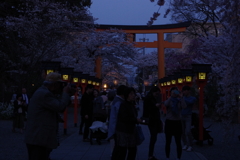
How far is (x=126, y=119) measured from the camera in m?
5.47

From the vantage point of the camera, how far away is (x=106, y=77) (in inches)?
1845

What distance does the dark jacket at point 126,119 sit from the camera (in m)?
5.48

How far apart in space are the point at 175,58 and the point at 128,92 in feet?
123

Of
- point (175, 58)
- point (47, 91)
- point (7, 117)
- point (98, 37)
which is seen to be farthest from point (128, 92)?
point (175, 58)

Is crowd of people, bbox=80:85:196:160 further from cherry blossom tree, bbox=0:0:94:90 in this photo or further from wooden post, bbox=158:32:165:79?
wooden post, bbox=158:32:165:79

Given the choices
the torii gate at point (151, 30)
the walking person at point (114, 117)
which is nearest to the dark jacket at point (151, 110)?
the walking person at point (114, 117)

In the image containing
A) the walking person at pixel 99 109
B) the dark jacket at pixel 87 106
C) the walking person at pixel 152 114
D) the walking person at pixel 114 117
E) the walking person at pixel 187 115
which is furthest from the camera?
the dark jacket at pixel 87 106

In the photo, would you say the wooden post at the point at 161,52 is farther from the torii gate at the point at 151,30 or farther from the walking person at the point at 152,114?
the walking person at the point at 152,114

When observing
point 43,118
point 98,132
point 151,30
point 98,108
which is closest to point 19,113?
point 98,108

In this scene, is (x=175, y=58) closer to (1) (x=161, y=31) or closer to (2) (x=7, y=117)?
(1) (x=161, y=31)

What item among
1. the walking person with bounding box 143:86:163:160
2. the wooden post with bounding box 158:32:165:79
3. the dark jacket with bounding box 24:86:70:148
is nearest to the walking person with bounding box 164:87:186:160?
the walking person with bounding box 143:86:163:160

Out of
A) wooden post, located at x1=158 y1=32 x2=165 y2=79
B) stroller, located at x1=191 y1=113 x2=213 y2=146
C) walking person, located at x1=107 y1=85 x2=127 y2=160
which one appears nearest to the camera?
walking person, located at x1=107 y1=85 x2=127 y2=160

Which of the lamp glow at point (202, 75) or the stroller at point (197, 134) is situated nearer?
the stroller at point (197, 134)

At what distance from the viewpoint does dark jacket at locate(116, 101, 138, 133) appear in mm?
5482
